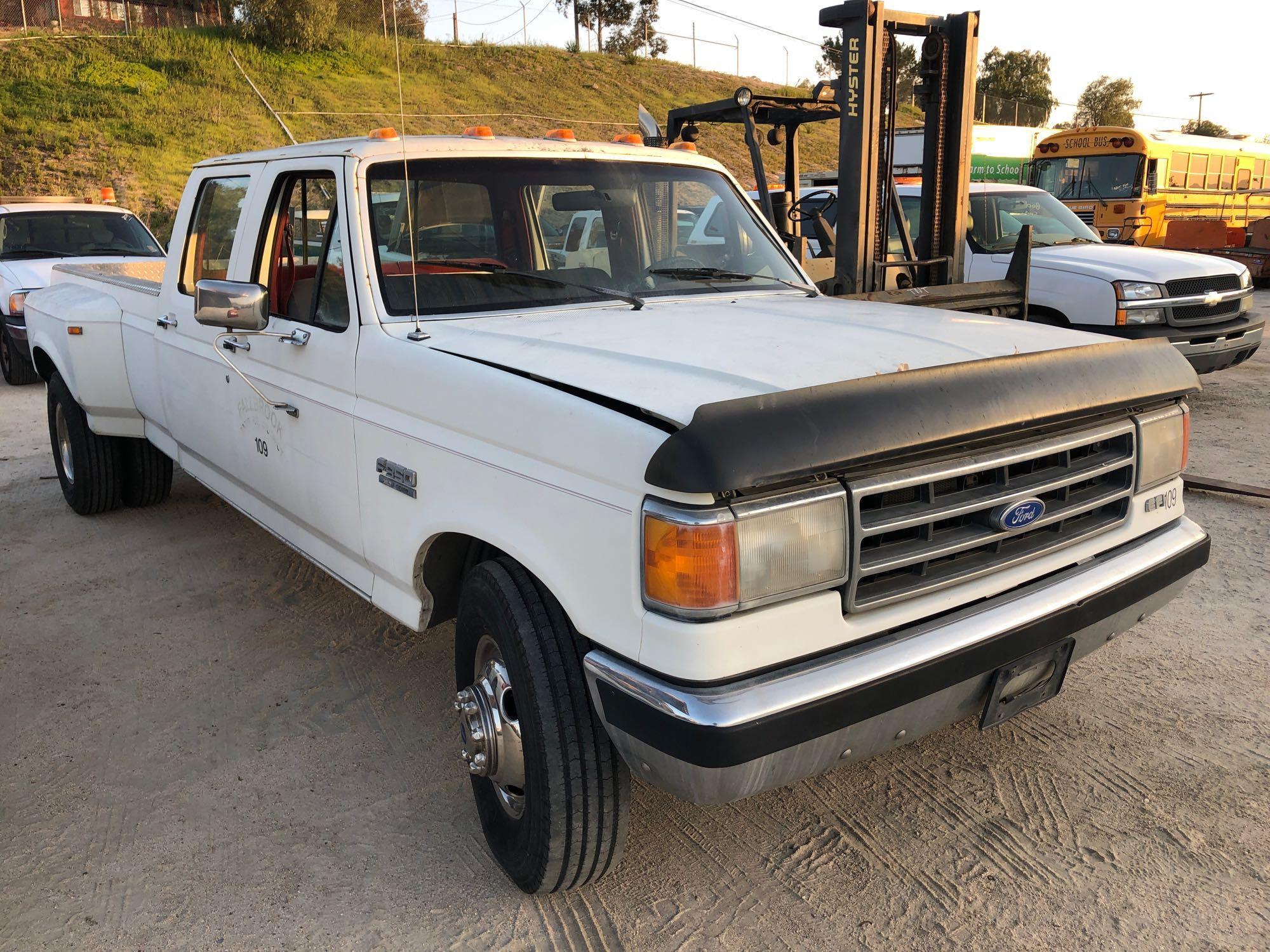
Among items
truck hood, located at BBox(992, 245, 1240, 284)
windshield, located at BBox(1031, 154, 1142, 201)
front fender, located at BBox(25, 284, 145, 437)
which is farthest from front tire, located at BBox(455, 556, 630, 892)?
windshield, located at BBox(1031, 154, 1142, 201)

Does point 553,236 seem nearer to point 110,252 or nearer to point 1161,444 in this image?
point 1161,444

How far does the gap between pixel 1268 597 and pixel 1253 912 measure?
2303 millimetres

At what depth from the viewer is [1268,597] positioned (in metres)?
4.38

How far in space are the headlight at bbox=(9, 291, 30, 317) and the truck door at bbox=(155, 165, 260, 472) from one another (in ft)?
19.5

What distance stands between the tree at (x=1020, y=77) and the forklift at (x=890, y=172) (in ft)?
196

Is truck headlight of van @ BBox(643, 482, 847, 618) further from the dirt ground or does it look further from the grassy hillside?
the grassy hillside

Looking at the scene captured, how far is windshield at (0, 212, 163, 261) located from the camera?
10383 millimetres

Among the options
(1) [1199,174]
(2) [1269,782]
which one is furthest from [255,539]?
(1) [1199,174]

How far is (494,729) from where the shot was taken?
2623mm

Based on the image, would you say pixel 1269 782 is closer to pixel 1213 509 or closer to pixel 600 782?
pixel 600 782

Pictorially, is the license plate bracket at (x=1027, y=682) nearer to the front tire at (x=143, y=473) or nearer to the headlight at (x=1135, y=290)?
the front tire at (x=143, y=473)

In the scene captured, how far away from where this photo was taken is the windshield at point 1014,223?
29.6 feet

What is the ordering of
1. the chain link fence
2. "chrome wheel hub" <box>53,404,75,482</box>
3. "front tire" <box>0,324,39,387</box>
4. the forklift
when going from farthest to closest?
1. the chain link fence
2. "front tire" <box>0,324,39,387</box>
3. "chrome wheel hub" <box>53,404,75,482</box>
4. the forklift

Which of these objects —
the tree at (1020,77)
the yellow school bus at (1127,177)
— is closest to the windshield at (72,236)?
the yellow school bus at (1127,177)
